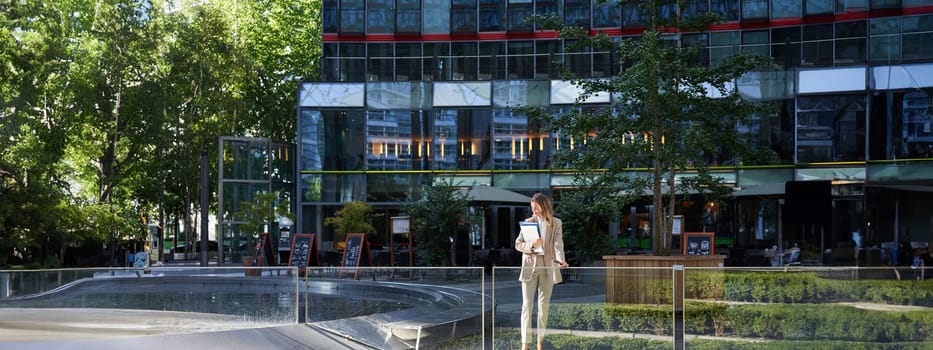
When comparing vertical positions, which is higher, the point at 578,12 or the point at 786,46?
the point at 578,12

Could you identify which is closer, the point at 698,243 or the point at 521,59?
the point at 698,243

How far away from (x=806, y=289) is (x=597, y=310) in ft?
7.24

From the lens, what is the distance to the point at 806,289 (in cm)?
1140

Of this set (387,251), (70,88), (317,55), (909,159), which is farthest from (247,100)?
(909,159)

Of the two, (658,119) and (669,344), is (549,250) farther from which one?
(658,119)

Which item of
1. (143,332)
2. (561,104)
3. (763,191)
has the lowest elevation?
(143,332)

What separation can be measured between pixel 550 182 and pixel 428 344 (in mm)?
29080

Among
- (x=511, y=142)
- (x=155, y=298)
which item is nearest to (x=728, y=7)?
(x=511, y=142)

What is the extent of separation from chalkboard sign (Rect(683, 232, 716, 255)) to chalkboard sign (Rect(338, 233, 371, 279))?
8.51 m

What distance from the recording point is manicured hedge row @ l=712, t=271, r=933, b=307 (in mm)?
11031

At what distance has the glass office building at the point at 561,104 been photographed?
37.0 meters

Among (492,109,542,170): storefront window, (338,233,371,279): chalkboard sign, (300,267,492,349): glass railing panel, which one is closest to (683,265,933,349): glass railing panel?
(300,267,492,349): glass railing panel

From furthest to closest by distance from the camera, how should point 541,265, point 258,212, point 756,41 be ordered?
1. point 756,41
2. point 258,212
3. point 541,265

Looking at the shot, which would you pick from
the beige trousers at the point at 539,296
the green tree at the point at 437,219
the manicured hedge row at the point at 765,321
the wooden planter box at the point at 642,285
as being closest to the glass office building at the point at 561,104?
the green tree at the point at 437,219
